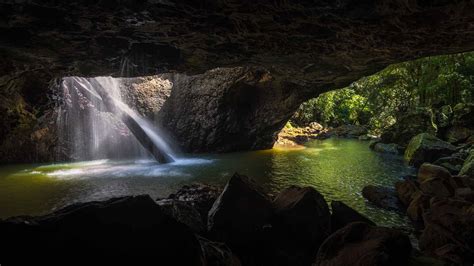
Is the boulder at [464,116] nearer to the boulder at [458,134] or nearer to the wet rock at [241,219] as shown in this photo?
the boulder at [458,134]

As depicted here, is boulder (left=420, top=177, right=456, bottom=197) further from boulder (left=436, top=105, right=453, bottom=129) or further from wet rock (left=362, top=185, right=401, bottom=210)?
boulder (left=436, top=105, right=453, bottom=129)

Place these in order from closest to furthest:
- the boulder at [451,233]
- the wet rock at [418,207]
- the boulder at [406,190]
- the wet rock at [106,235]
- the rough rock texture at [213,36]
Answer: the wet rock at [106,235] → the boulder at [451,233] → the rough rock texture at [213,36] → the wet rock at [418,207] → the boulder at [406,190]

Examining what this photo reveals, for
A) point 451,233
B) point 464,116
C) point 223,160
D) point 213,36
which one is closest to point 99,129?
point 223,160

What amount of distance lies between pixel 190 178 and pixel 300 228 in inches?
313

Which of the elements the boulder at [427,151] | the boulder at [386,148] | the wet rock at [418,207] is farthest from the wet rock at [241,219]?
the boulder at [386,148]

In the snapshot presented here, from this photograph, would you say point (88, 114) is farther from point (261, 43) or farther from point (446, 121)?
point (446, 121)

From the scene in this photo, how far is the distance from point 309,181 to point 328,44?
596 centimetres

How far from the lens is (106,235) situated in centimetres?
454

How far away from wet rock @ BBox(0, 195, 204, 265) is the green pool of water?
555 cm

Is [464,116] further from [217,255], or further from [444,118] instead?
[217,255]

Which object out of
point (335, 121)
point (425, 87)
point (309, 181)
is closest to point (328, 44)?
point (309, 181)

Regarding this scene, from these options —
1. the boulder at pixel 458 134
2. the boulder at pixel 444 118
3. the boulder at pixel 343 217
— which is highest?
the boulder at pixel 444 118

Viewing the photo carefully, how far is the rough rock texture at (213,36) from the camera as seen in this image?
21.9ft

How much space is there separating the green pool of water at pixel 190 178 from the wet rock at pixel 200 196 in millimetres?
1766
